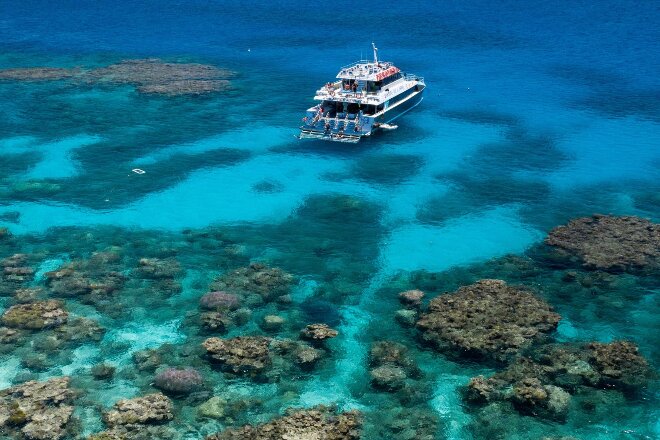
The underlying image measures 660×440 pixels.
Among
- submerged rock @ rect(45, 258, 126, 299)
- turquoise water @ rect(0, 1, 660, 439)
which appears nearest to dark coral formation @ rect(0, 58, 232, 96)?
turquoise water @ rect(0, 1, 660, 439)

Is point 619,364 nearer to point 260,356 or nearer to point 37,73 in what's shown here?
point 260,356

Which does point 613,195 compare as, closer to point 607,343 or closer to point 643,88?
point 607,343

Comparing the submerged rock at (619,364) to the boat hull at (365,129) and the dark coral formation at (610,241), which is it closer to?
the dark coral formation at (610,241)

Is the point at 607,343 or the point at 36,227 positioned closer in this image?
the point at 607,343

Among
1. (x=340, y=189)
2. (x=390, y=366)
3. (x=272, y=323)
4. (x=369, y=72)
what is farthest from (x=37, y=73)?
(x=390, y=366)

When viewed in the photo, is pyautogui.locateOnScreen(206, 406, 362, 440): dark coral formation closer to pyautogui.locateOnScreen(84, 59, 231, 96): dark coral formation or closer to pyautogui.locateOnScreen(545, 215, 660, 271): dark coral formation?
pyautogui.locateOnScreen(545, 215, 660, 271): dark coral formation

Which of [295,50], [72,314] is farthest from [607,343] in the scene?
[295,50]
